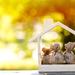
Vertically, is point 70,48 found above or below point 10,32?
below

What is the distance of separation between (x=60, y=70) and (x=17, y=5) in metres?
0.70

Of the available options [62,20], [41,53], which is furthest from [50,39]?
[41,53]

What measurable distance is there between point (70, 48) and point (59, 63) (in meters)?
0.10

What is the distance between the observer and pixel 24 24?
1.56m

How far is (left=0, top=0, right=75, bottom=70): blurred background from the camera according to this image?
155 cm

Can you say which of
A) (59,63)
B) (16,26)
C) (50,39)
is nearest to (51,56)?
(59,63)

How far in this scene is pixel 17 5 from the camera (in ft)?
5.13

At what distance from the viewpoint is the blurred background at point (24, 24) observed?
1552 mm

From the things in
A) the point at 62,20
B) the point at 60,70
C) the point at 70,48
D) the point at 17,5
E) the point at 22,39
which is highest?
the point at 17,5

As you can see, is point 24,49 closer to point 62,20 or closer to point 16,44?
point 16,44

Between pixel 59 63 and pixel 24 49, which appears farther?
pixel 24 49

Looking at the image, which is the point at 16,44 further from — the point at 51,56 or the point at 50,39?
the point at 51,56

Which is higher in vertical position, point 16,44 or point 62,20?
point 62,20

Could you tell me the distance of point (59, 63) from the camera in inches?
42.8
